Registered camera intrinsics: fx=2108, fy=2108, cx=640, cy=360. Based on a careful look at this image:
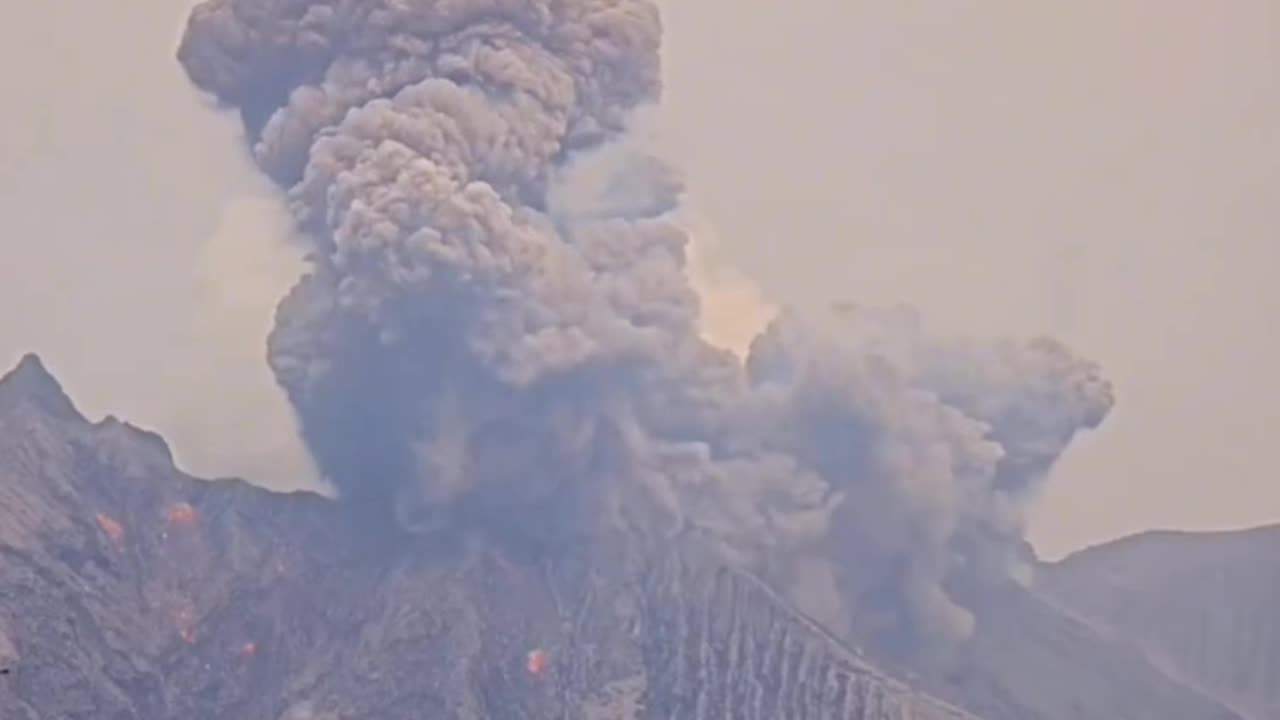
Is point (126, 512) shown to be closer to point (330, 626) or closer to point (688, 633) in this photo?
point (330, 626)

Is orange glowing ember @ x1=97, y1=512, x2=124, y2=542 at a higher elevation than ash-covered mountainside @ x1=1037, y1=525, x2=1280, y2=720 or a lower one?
lower

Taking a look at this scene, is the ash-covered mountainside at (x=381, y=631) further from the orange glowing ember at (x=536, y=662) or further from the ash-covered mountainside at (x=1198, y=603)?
the ash-covered mountainside at (x=1198, y=603)

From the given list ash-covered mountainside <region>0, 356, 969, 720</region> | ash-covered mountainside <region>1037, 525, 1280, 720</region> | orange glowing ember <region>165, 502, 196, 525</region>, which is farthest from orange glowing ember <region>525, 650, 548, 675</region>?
ash-covered mountainside <region>1037, 525, 1280, 720</region>

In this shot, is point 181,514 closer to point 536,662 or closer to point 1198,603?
point 536,662

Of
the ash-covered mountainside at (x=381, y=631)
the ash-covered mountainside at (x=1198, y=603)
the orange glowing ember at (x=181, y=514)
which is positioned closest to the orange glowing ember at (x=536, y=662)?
the ash-covered mountainside at (x=381, y=631)

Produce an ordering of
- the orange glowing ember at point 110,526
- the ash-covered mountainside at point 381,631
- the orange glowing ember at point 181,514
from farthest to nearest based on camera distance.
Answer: the orange glowing ember at point 181,514 → the orange glowing ember at point 110,526 → the ash-covered mountainside at point 381,631

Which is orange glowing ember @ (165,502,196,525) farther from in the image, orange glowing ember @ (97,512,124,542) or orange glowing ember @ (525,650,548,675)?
orange glowing ember @ (525,650,548,675)
